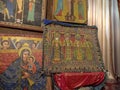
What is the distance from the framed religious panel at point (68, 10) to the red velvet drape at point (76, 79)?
1205 millimetres

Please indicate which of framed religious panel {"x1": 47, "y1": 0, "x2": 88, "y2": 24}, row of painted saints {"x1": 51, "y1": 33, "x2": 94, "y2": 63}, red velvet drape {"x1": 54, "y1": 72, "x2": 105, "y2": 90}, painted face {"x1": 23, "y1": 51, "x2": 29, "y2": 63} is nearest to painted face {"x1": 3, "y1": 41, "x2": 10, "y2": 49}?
painted face {"x1": 23, "y1": 51, "x2": 29, "y2": 63}

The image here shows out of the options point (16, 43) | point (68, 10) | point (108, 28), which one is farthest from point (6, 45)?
point (108, 28)

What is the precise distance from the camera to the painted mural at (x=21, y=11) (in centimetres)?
313

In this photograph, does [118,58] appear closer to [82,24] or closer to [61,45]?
[82,24]

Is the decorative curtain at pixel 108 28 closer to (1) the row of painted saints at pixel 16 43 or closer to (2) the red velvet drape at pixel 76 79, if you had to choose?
(2) the red velvet drape at pixel 76 79

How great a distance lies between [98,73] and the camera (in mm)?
3244

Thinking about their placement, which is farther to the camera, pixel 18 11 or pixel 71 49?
pixel 71 49

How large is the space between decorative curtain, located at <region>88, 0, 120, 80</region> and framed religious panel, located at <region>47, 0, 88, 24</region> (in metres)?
0.38

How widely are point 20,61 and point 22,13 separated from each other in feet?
3.12

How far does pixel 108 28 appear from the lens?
4309 millimetres

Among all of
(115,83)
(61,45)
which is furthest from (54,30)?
(115,83)

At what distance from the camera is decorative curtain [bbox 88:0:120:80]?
4.19 meters

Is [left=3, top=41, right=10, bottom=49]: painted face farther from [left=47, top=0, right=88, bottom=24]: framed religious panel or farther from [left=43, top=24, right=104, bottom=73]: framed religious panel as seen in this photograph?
[left=47, top=0, right=88, bottom=24]: framed religious panel

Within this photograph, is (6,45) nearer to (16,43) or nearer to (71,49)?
(16,43)
